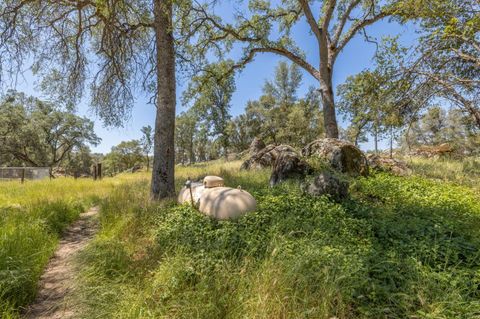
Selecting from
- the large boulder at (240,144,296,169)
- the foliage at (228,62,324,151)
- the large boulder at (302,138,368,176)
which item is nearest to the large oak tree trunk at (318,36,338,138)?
the large boulder at (302,138,368,176)

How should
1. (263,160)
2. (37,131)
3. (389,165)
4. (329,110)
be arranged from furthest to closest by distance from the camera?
(37,131), (263,160), (329,110), (389,165)

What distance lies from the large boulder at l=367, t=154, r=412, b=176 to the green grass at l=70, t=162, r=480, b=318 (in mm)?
4262

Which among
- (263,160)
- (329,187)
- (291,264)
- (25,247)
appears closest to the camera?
(291,264)

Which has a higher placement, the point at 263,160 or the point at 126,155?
the point at 126,155

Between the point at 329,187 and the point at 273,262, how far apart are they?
3.16m

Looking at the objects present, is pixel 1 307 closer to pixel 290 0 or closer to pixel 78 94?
pixel 78 94

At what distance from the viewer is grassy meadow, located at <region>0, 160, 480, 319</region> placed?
7.65ft

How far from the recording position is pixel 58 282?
10.8 feet

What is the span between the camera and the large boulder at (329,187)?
5.53 metres

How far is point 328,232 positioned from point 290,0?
492 inches

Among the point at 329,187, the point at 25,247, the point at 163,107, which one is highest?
the point at 163,107

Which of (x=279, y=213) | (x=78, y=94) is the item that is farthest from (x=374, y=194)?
(x=78, y=94)

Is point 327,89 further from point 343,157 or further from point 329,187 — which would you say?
point 329,187

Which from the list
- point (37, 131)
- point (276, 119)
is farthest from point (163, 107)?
point (37, 131)
